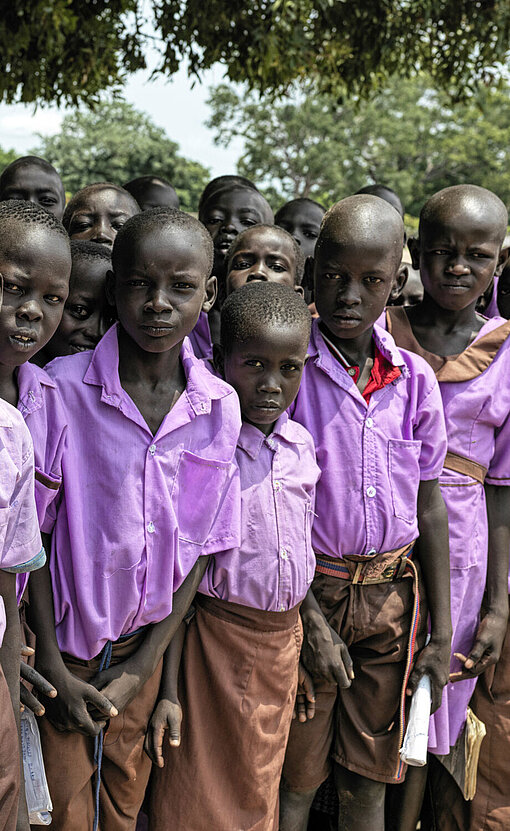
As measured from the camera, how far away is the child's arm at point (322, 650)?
90.4 inches

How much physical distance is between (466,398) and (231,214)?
122 centimetres

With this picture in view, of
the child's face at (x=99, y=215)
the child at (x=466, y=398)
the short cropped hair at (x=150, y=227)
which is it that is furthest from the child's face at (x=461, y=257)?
the child's face at (x=99, y=215)

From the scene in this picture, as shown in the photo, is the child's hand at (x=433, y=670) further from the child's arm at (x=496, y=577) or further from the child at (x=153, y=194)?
the child at (x=153, y=194)

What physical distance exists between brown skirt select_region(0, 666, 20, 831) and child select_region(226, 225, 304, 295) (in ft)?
4.86

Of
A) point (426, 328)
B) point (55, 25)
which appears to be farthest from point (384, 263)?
point (55, 25)

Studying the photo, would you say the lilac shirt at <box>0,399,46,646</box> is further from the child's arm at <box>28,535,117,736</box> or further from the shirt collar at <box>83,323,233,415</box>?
the shirt collar at <box>83,323,233,415</box>

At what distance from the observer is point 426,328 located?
2.71 meters

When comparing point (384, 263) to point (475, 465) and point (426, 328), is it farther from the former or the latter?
point (475, 465)

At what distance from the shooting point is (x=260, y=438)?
2.23 meters

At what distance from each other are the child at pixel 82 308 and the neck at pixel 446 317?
105cm

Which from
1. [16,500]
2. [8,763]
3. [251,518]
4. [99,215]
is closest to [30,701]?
[8,763]

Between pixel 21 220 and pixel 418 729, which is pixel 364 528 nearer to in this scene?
pixel 418 729

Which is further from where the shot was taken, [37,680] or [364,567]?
[364,567]

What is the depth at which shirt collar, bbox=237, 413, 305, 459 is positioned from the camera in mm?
2221
